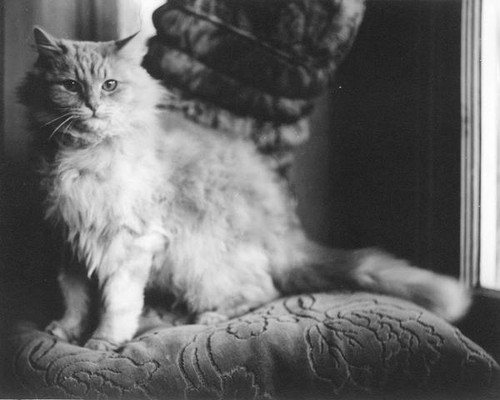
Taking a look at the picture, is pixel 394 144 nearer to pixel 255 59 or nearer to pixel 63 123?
pixel 255 59

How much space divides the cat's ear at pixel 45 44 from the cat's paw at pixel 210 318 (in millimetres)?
813

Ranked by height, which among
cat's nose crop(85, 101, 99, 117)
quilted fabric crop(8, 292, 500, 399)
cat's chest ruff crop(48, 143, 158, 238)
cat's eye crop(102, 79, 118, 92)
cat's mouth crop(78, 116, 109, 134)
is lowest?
quilted fabric crop(8, 292, 500, 399)

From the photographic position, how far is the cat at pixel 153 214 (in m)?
1.45

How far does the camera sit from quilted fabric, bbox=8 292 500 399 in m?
1.44

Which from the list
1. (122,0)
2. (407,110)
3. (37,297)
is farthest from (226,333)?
(122,0)

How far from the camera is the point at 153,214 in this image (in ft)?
4.80

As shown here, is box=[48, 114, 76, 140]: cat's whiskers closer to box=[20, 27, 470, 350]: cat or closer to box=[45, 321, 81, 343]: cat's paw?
box=[20, 27, 470, 350]: cat

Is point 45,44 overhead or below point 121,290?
overhead

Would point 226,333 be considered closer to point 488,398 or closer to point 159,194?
point 159,194

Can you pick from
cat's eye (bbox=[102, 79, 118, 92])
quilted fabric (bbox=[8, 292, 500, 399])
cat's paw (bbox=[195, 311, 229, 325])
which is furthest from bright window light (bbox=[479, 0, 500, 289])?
cat's eye (bbox=[102, 79, 118, 92])

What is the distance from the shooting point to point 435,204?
1502 millimetres

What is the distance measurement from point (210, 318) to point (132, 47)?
77 centimetres

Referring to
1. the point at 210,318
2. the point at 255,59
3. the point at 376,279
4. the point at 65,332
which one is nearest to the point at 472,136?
the point at 376,279

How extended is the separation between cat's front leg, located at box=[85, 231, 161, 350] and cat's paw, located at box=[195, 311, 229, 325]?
0.17m
